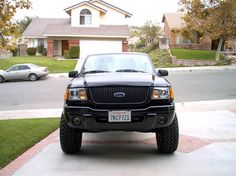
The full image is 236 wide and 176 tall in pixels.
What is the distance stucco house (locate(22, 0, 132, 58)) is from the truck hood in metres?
34.0

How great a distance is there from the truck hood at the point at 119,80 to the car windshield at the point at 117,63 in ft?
1.81

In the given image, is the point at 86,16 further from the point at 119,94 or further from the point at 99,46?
the point at 119,94

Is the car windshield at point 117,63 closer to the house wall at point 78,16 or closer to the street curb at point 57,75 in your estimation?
the street curb at point 57,75

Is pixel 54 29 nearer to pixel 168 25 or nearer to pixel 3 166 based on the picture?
pixel 168 25

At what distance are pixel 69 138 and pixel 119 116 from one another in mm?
1117

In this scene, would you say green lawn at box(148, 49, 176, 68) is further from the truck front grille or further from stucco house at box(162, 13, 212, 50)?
the truck front grille

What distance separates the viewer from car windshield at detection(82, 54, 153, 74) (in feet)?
24.6

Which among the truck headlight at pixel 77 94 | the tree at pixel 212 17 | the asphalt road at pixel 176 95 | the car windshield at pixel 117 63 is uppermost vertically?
the tree at pixel 212 17

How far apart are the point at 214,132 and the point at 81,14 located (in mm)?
37795

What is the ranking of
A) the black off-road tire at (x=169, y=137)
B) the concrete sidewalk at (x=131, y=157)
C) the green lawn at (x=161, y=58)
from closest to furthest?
the concrete sidewalk at (x=131, y=157), the black off-road tire at (x=169, y=137), the green lawn at (x=161, y=58)

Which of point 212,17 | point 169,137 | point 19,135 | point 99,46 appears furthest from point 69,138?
point 99,46

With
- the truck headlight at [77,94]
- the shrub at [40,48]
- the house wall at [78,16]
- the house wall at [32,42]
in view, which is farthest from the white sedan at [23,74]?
the truck headlight at [77,94]

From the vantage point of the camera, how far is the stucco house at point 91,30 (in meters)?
42.6

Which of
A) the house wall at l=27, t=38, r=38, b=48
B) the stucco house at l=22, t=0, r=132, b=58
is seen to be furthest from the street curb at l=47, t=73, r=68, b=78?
the house wall at l=27, t=38, r=38, b=48
